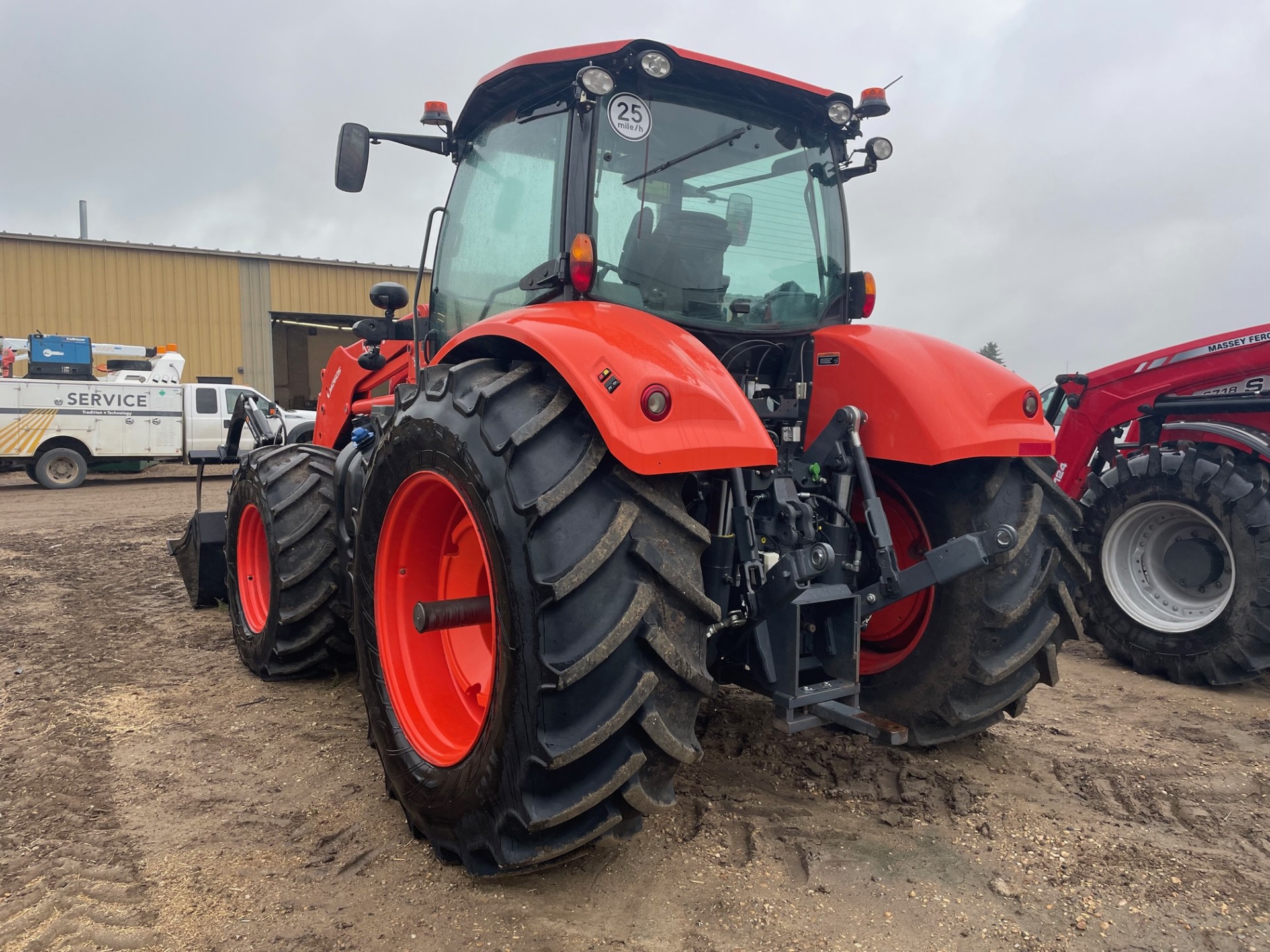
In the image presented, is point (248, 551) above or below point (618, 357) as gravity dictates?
below

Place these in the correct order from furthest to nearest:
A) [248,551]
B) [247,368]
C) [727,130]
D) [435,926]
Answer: [247,368]
[248,551]
[727,130]
[435,926]

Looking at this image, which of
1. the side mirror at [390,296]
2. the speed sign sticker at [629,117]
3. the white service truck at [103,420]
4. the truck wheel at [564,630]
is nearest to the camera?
the truck wheel at [564,630]

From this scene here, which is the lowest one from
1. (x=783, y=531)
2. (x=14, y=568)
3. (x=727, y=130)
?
(x=14, y=568)

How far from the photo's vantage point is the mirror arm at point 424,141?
Answer: 12.0 feet

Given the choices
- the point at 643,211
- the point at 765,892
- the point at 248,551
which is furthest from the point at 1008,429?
the point at 248,551

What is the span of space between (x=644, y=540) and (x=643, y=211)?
128 cm

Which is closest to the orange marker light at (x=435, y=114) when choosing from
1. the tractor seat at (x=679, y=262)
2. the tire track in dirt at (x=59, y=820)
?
the tractor seat at (x=679, y=262)

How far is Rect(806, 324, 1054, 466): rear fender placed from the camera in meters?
2.74

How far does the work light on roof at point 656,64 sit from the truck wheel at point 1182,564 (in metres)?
3.34

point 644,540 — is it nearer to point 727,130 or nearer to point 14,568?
point 727,130

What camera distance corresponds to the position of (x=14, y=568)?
24.0ft

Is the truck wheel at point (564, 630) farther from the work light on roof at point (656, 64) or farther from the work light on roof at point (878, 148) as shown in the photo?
the work light on roof at point (878, 148)

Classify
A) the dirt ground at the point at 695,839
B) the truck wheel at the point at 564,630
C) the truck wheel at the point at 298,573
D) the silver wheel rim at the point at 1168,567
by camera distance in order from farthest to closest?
1. the silver wheel rim at the point at 1168,567
2. the truck wheel at the point at 298,573
3. the dirt ground at the point at 695,839
4. the truck wheel at the point at 564,630

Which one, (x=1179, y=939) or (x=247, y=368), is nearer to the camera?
(x=1179, y=939)
